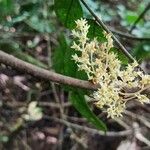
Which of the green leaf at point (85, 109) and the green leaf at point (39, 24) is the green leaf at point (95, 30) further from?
the green leaf at point (39, 24)

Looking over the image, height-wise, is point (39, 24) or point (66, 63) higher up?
point (39, 24)

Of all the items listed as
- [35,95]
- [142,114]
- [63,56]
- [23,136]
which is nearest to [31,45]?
[35,95]

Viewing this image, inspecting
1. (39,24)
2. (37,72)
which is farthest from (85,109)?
(39,24)

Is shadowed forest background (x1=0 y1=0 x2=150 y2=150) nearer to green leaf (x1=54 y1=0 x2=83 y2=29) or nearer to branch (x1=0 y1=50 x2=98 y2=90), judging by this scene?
green leaf (x1=54 y1=0 x2=83 y2=29)

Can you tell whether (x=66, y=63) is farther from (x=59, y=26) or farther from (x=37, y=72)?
(x=59, y=26)

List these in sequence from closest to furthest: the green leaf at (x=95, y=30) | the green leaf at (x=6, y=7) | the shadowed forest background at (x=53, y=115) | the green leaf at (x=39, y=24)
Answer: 1. the green leaf at (x=95, y=30)
2. the green leaf at (x=6, y=7)
3. the green leaf at (x=39, y=24)
4. the shadowed forest background at (x=53, y=115)

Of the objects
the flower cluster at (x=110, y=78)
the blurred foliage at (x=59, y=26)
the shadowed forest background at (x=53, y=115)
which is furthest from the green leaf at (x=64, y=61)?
the shadowed forest background at (x=53, y=115)
